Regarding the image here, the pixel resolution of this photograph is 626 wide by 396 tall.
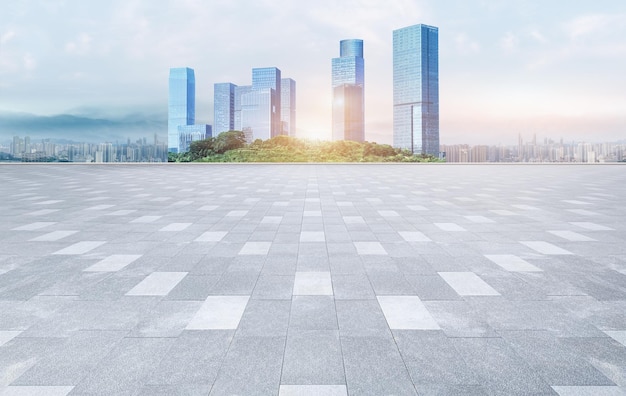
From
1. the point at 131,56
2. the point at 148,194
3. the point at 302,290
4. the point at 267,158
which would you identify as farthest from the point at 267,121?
the point at 302,290

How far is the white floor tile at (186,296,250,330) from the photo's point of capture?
134 inches

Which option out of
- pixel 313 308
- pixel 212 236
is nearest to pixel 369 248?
pixel 313 308

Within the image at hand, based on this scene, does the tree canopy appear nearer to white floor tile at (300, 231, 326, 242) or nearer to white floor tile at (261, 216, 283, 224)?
white floor tile at (261, 216, 283, 224)

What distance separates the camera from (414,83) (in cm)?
17900

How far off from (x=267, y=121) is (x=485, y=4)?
390 ft

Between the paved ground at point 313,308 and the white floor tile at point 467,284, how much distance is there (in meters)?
0.03

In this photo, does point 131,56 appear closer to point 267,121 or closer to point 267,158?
point 267,158

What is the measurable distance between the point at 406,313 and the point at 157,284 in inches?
106

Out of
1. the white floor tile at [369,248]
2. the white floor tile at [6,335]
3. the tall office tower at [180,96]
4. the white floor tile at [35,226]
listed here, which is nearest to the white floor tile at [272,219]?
the white floor tile at [369,248]

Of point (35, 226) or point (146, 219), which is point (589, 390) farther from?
point (35, 226)

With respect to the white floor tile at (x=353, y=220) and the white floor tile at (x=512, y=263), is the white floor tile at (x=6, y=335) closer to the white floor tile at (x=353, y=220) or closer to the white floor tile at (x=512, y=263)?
the white floor tile at (x=512, y=263)

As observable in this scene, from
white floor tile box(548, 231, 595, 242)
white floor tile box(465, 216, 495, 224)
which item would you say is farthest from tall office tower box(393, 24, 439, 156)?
white floor tile box(548, 231, 595, 242)

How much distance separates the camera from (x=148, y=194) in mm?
13484

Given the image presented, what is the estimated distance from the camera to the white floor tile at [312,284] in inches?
164
